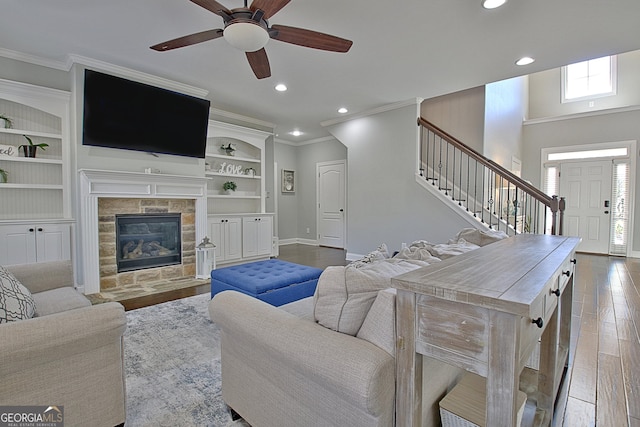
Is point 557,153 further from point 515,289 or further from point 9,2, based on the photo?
point 9,2

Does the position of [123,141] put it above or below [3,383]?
above

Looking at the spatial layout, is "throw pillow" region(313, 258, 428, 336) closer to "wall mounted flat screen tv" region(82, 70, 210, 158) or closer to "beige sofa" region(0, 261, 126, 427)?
"beige sofa" region(0, 261, 126, 427)

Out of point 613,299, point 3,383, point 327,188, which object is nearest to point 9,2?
point 3,383

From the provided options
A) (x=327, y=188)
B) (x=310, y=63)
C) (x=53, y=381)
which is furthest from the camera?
(x=327, y=188)

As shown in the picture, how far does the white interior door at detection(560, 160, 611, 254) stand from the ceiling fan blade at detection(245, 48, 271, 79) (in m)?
7.12

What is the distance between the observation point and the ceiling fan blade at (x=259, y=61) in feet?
8.77

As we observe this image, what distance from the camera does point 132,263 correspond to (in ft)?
13.9

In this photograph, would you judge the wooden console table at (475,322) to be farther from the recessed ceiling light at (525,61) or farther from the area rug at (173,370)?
the recessed ceiling light at (525,61)

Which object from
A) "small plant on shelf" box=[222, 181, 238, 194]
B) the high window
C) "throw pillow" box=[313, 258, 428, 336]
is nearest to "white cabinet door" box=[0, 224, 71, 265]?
"small plant on shelf" box=[222, 181, 238, 194]

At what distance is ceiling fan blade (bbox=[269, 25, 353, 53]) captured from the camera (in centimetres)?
237

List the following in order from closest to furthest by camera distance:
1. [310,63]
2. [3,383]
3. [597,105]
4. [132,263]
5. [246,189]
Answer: [3,383]
[310,63]
[132,263]
[246,189]
[597,105]

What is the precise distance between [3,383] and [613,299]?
5.09m

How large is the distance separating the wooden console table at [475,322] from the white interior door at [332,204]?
6.32 meters

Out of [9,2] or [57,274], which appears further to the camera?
[9,2]
